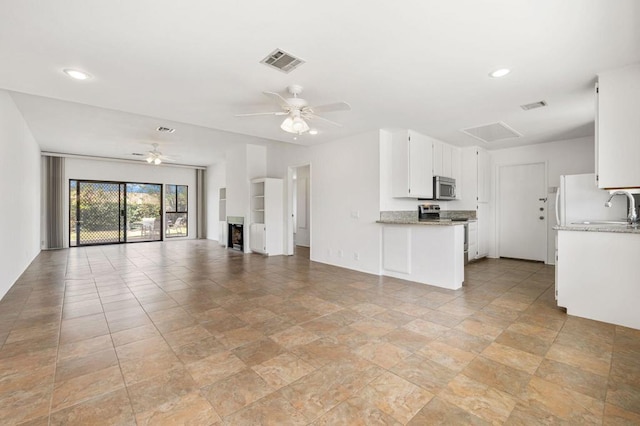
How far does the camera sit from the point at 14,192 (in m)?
4.61

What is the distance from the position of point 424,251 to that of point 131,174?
9571mm

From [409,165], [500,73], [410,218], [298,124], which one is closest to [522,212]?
[410,218]

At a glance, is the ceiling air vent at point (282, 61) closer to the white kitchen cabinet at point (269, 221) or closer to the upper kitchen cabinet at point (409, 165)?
the upper kitchen cabinet at point (409, 165)

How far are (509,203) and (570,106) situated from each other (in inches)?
125

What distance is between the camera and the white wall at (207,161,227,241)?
33.3 ft

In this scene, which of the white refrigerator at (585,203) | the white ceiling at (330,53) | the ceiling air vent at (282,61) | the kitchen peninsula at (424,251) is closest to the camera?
the white ceiling at (330,53)

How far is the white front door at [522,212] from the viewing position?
6.21m

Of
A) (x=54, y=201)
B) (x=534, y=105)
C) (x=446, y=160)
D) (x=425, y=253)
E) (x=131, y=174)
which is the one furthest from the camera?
(x=131, y=174)

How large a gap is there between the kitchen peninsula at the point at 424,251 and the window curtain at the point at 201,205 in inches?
314

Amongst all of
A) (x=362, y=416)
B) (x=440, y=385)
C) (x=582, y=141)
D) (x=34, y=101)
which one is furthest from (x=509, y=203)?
(x=34, y=101)

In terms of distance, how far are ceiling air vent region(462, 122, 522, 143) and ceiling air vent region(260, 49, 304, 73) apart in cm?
356

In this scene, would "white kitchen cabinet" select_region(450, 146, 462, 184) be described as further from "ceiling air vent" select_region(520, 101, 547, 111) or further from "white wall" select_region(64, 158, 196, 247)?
"white wall" select_region(64, 158, 196, 247)

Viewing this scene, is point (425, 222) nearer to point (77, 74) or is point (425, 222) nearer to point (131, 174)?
point (77, 74)

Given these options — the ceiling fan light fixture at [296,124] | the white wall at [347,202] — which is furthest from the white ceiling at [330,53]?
the white wall at [347,202]
